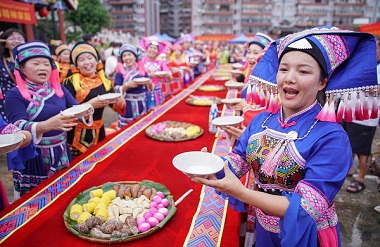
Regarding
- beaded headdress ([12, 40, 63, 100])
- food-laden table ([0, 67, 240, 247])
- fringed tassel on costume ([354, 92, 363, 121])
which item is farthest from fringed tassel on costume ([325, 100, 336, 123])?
beaded headdress ([12, 40, 63, 100])

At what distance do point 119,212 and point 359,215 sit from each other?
2697mm

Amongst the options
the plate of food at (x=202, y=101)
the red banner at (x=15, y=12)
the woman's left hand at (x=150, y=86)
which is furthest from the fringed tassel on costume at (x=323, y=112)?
the red banner at (x=15, y=12)

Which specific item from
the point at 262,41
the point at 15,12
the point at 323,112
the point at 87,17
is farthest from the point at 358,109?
the point at 87,17

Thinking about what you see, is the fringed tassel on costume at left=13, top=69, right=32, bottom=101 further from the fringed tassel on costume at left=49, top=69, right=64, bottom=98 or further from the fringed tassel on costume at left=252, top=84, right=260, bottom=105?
the fringed tassel on costume at left=252, top=84, right=260, bottom=105

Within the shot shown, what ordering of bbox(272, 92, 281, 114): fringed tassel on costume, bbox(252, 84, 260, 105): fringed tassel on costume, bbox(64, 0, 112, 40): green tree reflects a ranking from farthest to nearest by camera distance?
bbox(64, 0, 112, 40): green tree, bbox(252, 84, 260, 105): fringed tassel on costume, bbox(272, 92, 281, 114): fringed tassel on costume

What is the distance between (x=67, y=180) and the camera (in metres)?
1.93

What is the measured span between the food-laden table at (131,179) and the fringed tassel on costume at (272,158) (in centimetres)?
40

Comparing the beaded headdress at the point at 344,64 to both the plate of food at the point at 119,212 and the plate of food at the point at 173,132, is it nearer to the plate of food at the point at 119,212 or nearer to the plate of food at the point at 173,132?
the plate of food at the point at 119,212

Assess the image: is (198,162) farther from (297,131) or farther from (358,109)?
(358,109)

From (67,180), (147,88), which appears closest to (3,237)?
(67,180)

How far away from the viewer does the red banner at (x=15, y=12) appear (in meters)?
5.87

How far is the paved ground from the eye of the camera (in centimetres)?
262

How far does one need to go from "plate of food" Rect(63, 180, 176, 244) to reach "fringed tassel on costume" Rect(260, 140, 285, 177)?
568 mm

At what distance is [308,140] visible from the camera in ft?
3.85
